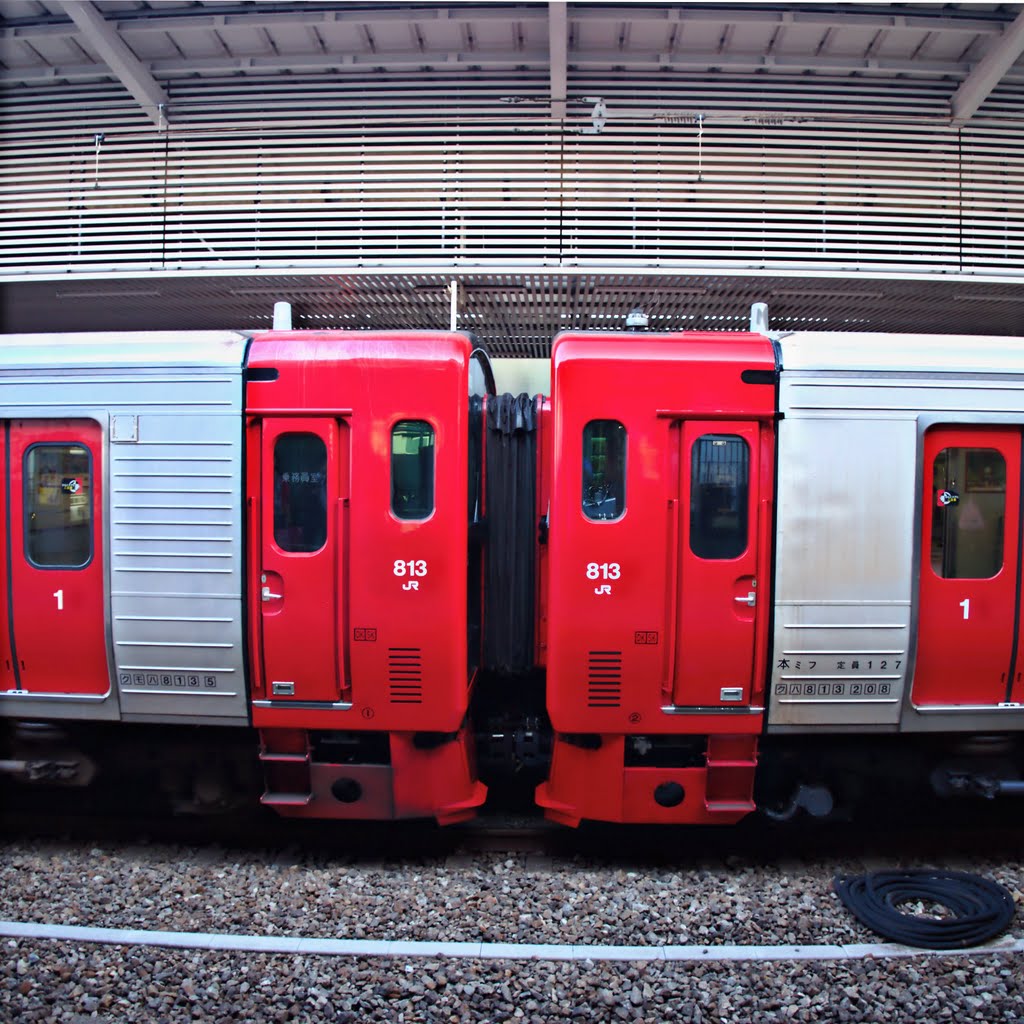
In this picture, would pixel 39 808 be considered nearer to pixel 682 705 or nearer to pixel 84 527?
pixel 84 527

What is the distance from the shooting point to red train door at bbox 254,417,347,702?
4.41m

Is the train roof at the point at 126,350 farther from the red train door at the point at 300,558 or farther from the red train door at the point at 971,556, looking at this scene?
the red train door at the point at 971,556

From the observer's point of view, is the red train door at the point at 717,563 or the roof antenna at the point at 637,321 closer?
the red train door at the point at 717,563

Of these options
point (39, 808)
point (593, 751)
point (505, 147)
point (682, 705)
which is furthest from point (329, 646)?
point (505, 147)

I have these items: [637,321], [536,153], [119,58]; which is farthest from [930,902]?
[119,58]

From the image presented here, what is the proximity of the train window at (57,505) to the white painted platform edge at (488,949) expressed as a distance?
7.07 ft

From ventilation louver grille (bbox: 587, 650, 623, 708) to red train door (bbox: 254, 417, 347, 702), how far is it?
1.56 metres

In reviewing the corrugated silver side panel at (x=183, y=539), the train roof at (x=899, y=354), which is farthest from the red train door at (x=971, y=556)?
the corrugated silver side panel at (x=183, y=539)

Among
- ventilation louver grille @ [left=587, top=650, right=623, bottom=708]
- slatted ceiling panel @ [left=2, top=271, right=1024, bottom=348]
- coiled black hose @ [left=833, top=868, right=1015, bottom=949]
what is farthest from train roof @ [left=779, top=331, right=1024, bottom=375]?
coiled black hose @ [left=833, top=868, right=1015, bottom=949]

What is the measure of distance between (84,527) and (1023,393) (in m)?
5.99

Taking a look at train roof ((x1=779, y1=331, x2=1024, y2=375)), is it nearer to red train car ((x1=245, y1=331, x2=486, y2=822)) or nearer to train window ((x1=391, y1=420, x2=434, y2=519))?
red train car ((x1=245, y1=331, x2=486, y2=822))

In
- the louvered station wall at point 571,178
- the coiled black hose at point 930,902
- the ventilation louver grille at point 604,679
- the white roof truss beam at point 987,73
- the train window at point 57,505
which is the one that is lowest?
the coiled black hose at point 930,902

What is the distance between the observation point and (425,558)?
4328 mm

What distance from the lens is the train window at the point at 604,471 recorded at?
436 cm
